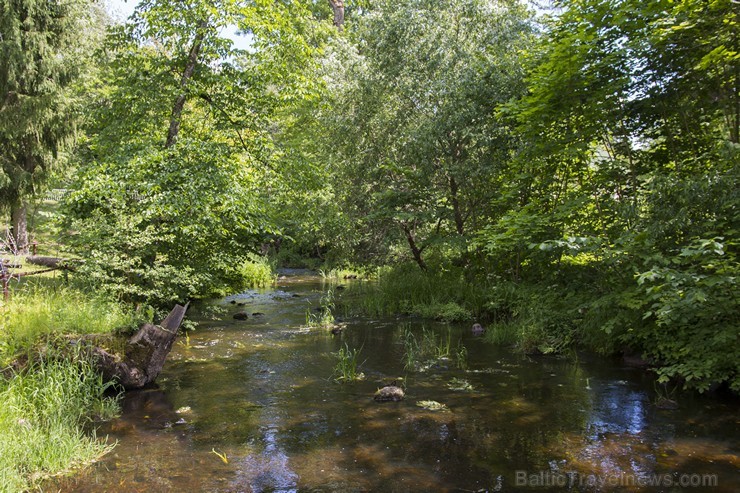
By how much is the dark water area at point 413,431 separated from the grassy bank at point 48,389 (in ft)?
0.95

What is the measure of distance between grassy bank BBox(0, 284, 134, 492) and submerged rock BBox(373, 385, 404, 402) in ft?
11.3

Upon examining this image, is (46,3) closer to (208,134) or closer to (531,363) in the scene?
(208,134)

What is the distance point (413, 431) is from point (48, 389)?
4.33 m

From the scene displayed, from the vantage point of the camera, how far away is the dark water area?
4.86 m

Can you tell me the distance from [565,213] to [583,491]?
5.28m

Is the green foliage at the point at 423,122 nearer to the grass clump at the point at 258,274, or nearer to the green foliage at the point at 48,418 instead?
the grass clump at the point at 258,274

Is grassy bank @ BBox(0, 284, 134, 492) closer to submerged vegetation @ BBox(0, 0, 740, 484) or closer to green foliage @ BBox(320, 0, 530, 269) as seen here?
submerged vegetation @ BBox(0, 0, 740, 484)

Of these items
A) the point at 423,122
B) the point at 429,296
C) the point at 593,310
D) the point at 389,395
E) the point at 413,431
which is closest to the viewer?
the point at 413,431

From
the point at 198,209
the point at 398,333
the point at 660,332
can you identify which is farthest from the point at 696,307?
the point at 198,209

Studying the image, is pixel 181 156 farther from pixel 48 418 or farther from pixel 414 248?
pixel 414 248

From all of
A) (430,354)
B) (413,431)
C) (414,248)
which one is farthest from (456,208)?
(413,431)

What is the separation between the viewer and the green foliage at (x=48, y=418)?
188 inches

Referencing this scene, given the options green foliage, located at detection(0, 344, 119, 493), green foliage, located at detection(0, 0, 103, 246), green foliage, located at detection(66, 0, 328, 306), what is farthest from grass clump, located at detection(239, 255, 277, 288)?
green foliage, located at detection(0, 344, 119, 493)

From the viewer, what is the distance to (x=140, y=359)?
7.69 metres
